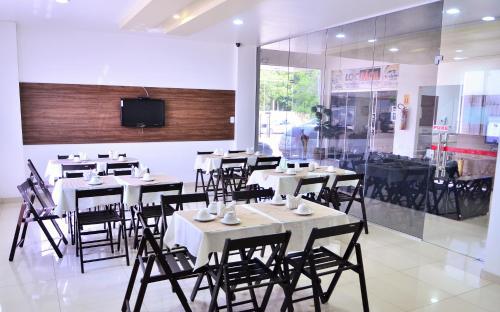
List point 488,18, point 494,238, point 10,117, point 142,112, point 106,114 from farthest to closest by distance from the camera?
point 142,112 → point 106,114 → point 10,117 → point 488,18 → point 494,238

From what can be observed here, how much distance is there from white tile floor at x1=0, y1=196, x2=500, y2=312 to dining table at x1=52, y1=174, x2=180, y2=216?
61 cm

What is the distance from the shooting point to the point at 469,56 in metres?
4.86

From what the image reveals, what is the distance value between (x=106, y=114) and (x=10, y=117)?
1.63 m

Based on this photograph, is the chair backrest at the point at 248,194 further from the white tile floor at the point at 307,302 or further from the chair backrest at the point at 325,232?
the chair backrest at the point at 325,232

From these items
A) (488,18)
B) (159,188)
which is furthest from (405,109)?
(159,188)

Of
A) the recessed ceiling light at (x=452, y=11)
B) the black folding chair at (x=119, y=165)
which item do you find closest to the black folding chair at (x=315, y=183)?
the recessed ceiling light at (x=452, y=11)

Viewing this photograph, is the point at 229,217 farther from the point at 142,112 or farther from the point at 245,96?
the point at 245,96

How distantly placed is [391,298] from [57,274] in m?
3.23

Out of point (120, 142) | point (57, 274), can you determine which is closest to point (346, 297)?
point (57, 274)

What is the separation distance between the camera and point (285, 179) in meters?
5.34

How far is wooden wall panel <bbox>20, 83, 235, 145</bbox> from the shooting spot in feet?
23.4

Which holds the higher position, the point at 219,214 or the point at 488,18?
the point at 488,18

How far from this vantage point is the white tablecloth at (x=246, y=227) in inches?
113

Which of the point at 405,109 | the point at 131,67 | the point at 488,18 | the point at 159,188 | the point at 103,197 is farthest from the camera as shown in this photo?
the point at 131,67
